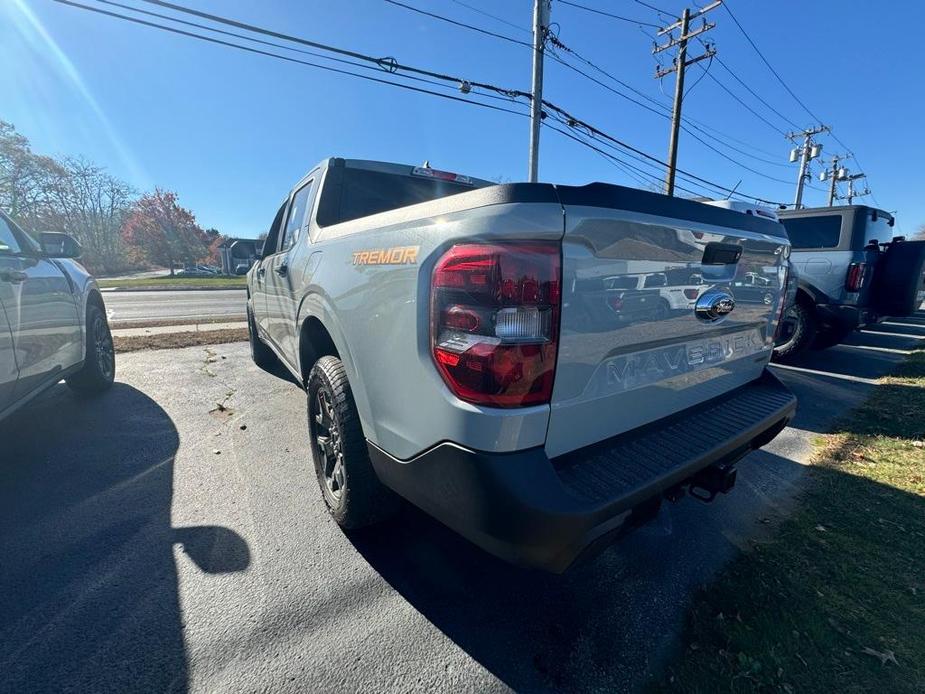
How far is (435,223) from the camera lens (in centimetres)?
145

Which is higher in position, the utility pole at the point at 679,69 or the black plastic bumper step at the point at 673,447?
the utility pole at the point at 679,69

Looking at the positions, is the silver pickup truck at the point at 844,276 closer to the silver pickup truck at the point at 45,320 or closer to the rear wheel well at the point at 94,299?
the silver pickup truck at the point at 45,320

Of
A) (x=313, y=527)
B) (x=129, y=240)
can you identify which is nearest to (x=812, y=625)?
(x=313, y=527)

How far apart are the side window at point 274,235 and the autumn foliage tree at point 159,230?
56.4m

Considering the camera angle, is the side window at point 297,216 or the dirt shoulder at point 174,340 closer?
the side window at point 297,216

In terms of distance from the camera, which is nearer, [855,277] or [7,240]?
[7,240]

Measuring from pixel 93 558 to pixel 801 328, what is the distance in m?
8.36

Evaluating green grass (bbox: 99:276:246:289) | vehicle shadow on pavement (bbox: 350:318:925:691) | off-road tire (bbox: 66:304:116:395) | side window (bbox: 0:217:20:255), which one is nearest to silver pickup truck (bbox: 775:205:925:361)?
vehicle shadow on pavement (bbox: 350:318:925:691)

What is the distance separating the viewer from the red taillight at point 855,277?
6.10m

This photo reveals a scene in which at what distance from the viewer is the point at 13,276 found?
270 cm

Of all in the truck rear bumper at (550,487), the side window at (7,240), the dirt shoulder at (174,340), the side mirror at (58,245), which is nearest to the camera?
the truck rear bumper at (550,487)

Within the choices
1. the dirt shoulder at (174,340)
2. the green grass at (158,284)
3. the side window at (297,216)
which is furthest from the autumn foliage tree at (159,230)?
the side window at (297,216)

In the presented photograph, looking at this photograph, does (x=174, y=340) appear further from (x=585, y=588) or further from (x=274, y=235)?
(x=585, y=588)

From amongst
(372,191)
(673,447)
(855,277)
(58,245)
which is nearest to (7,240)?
(58,245)
